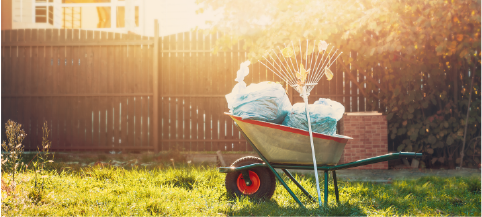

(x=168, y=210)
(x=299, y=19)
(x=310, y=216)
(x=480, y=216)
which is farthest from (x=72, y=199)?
(x=299, y=19)

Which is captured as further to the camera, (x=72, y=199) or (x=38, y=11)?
(x=38, y=11)

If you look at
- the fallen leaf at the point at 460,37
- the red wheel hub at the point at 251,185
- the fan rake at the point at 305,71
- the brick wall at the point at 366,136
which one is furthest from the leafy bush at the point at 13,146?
the fallen leaf at the point at 460,37

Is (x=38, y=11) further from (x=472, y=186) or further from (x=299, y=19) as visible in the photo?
(x=472, y=186)

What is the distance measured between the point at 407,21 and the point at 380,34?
2.21 feet

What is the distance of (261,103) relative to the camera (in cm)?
301

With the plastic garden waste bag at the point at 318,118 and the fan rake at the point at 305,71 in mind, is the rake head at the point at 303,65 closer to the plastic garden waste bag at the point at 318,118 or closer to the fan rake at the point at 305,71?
the fan rake at the point at 305,71

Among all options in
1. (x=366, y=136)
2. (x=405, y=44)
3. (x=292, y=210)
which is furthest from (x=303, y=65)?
(x=292, y=210)

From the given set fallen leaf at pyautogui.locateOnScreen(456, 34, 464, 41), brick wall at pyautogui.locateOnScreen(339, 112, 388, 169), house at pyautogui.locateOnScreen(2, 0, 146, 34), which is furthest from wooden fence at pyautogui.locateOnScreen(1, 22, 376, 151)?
house at pyautogui.locateOnScreen(2, 0, 146, 34)

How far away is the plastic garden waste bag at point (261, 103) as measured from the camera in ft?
9.84

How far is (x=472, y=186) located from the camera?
386 cm

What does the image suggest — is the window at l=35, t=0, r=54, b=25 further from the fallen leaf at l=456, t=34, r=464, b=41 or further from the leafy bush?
the fallen leaf at l=456, t=34, r=464, b=41

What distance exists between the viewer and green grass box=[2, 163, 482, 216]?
9.35 feet

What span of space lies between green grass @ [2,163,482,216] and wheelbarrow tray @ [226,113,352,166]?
0.38 meters

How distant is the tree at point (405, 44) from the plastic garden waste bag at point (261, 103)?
2.25 m
